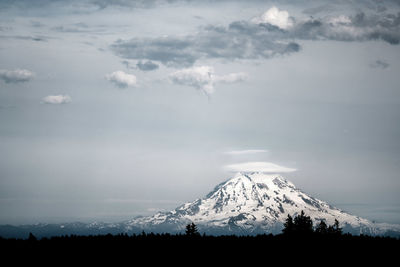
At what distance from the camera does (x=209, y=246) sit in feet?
598

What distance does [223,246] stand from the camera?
186 m

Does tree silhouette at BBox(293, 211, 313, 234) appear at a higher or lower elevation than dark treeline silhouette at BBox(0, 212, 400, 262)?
higher

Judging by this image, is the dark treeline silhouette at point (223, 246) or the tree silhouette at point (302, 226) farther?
the tree silhouette at point (302, 226)

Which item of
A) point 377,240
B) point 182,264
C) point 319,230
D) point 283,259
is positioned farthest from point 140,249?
point 377,240

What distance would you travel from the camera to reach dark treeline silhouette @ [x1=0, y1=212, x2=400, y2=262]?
6663 inches

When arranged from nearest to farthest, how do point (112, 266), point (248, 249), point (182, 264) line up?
1. point (112, 266)
2. point (182, 264)
3. point (248, 249)

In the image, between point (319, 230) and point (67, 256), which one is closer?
point (67, 256)

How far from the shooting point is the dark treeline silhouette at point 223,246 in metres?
169

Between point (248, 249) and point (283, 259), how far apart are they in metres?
15.7

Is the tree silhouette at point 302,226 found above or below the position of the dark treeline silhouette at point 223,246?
above

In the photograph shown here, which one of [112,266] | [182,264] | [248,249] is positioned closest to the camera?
[112,266]

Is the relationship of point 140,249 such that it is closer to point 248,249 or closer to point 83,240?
point 83,240

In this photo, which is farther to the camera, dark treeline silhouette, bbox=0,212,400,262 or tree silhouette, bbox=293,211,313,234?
tree silhouette, bbox=293,211,313,234

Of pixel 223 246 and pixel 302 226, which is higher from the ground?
pixel 302 226
